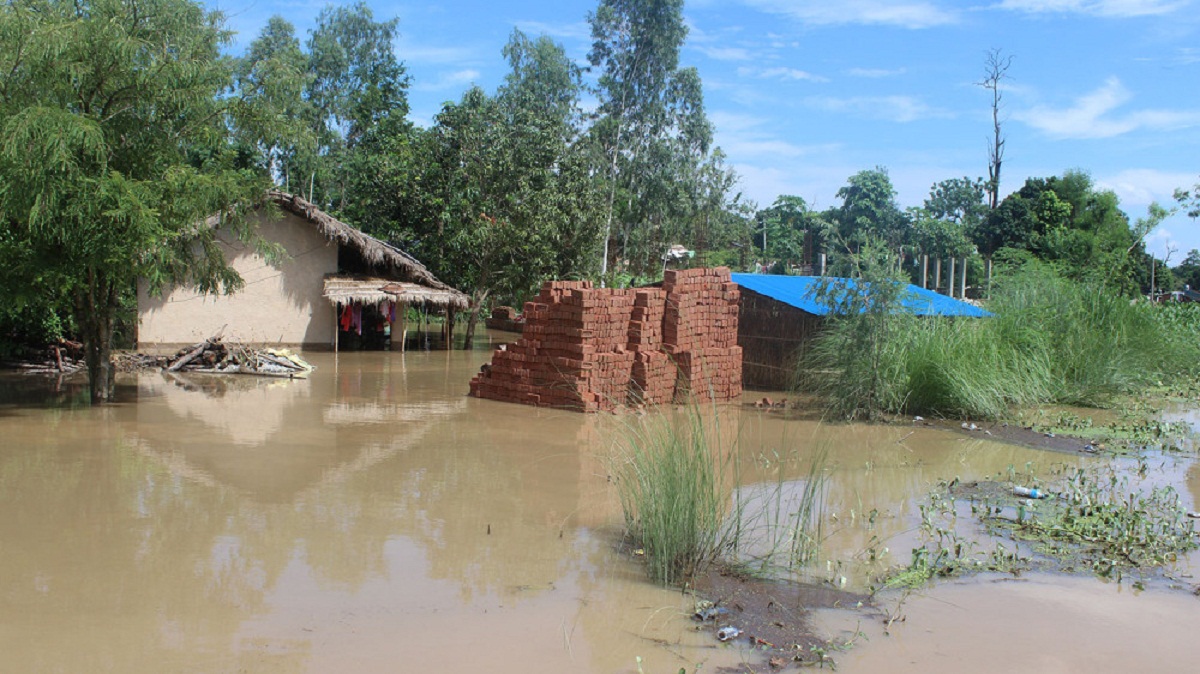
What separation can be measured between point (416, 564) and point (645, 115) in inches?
1074

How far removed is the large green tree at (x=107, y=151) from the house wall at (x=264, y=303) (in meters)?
7.61

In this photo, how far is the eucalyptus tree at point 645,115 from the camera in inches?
1227

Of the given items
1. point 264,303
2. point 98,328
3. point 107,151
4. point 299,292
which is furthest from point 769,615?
point 299,292

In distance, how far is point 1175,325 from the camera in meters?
19.6

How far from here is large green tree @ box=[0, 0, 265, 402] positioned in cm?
1040

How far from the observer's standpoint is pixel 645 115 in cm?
3180

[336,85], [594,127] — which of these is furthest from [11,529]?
[336,85]

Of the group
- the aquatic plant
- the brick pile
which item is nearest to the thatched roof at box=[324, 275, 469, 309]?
the brick pile

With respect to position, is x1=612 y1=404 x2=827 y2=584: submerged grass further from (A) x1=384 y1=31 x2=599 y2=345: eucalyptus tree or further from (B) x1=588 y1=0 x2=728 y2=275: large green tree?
(B) x1=588 y1=0 x2=728 y2=275: large green tree

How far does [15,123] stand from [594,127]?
2314 cm

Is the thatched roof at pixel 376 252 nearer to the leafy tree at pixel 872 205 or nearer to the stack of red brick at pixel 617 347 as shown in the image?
the stack of red brick at pixel 617 347

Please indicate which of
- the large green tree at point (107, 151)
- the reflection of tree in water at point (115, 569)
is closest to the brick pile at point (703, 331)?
the large green tree at point (107, 151)

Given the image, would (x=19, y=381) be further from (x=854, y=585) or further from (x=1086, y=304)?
(x=1086, y=304)

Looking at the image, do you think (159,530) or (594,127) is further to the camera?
(594,127)
